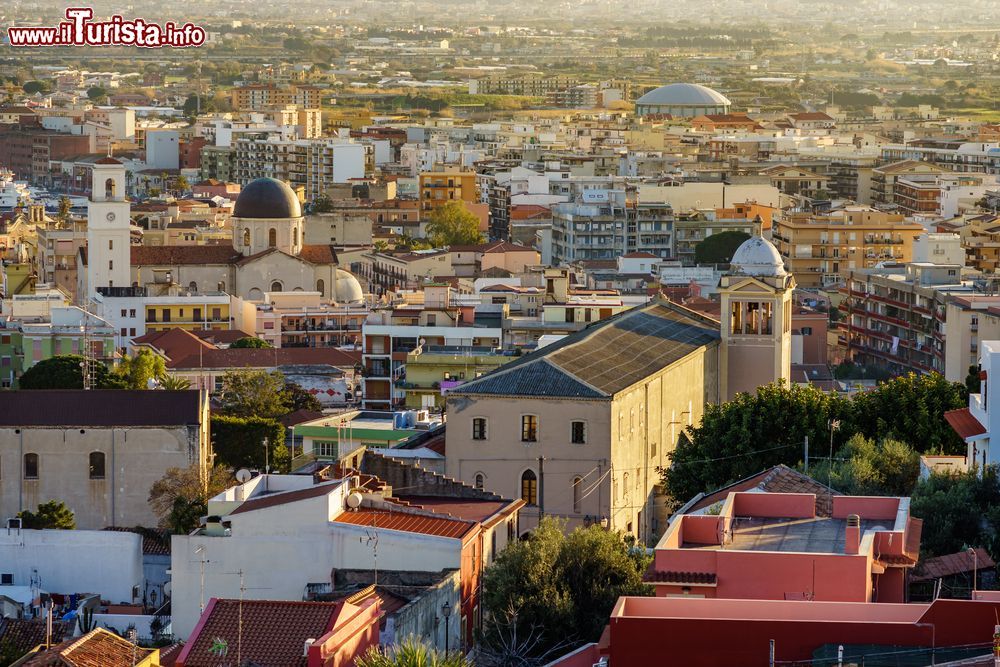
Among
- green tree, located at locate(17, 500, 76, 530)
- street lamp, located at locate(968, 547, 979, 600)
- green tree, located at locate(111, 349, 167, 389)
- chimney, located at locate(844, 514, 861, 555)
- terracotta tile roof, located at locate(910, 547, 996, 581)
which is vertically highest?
chimney, located at locate(844, 514, 861, 555)

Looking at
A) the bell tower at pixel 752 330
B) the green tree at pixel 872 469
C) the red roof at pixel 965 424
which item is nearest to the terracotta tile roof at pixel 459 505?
the green tree at pixel 872 469

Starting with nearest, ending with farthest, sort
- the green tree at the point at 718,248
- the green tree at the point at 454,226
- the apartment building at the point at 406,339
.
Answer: the apartment building at the point at 406,339
the green tree at the point at 718,248
the green tree at the point at 454,226

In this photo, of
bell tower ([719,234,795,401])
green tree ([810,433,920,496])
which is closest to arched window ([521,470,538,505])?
green tree ([810,433,920,496])

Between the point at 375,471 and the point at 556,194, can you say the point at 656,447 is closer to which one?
the point at 375,471

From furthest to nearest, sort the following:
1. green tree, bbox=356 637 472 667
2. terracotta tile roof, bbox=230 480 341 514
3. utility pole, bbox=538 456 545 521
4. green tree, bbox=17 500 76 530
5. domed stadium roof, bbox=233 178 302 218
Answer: domed stadium roof, bbox=233 178 302 218
utility pole, bbox=538 456 545 521
green tree, bbox=17 500 76 530
terracotta tile roof, bbox=230 480 341 514
green tree, bbox=356 637 472 667

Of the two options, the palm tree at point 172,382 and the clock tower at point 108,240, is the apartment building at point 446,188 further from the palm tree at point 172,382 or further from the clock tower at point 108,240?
the palm tree at point 172,382

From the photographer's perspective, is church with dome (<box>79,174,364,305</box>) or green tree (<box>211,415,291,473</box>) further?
church with dome (<box>79,174,364,305</box>)

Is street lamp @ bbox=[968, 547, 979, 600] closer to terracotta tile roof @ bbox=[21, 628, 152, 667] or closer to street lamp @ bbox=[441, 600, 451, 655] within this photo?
street lamp @ bbox=[441, 600, 451, 655]
